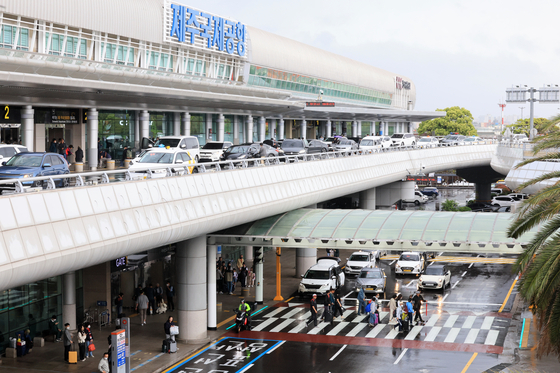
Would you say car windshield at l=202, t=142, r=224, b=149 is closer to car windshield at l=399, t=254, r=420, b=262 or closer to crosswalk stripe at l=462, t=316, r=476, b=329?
crosswalk stripe at l=462, t=316, r=476, b=329

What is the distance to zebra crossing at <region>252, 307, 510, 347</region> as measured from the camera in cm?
3152

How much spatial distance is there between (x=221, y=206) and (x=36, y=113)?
21.2 meters

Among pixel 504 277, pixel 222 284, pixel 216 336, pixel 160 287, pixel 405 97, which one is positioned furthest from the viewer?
pixel 405 97

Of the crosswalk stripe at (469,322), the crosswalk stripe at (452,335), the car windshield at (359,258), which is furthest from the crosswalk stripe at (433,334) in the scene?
the car windshield at (359,258)

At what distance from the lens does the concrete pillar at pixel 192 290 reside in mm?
30547

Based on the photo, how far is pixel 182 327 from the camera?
101ft

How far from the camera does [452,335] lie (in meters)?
31.8

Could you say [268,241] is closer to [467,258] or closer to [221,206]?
[221,206]

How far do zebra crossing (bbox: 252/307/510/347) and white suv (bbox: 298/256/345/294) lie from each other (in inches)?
133

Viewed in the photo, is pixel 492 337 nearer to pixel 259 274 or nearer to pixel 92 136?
pixel 259 274

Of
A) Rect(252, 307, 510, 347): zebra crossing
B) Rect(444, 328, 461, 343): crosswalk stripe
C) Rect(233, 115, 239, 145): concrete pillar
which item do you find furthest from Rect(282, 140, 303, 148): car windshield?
Rect(233, 115, 239, 145): concrete pillar

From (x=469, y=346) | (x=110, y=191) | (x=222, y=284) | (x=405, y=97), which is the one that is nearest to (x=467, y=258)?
(x=222, y=284)

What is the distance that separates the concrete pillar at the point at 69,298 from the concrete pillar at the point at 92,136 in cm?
1649

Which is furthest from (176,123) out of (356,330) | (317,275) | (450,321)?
(450,321)
